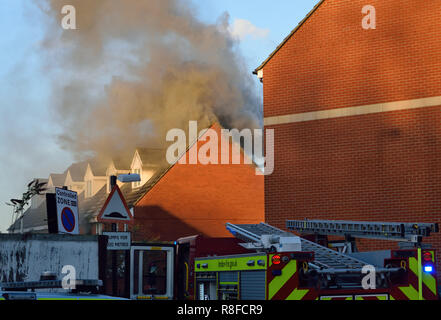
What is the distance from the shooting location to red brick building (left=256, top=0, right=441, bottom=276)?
18656 millimetres

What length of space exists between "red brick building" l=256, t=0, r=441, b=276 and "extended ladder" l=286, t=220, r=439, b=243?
6.91 m

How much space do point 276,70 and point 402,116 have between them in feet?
14.6

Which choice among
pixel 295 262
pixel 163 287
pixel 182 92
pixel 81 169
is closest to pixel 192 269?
pixel 163 287

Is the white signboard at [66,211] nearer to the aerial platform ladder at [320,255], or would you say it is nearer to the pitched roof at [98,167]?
the aerial platform ladder at [320,255]

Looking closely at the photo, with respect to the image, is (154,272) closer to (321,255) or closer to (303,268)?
(321,255)

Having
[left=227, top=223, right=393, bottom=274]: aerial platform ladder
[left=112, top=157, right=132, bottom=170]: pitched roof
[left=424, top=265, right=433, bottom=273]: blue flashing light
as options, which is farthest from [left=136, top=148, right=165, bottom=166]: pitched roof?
[left=424, top=265, right=433, bottom=273]: blue flashing light

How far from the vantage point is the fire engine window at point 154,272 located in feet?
39.1

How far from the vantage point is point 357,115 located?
20.1 meters

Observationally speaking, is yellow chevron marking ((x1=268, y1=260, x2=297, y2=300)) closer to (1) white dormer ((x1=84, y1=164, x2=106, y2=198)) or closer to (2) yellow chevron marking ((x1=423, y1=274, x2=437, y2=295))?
(2) yellow chevron marking ((x1=423, y1=274, x2=437, y2=295))
